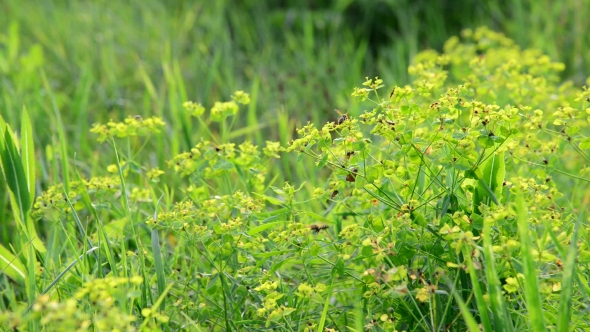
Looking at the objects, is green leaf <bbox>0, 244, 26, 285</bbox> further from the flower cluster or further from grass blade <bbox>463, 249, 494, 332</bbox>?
grass blade <bbox>463, 249, 494, 332</bbox>

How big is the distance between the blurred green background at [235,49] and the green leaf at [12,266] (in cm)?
110

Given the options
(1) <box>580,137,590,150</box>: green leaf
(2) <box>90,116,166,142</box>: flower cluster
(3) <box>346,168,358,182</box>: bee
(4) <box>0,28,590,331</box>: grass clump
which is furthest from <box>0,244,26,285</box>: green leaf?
(1) <box>580,137,590,150</box>: green leaf

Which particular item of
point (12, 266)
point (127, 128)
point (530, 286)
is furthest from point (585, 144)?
point (12, 266)

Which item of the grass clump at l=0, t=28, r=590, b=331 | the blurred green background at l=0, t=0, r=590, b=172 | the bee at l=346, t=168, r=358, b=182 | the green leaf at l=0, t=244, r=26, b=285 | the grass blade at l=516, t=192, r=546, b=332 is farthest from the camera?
the blurred green background at l=0, t=0, r=590, b=172

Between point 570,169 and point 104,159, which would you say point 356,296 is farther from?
point 104,159

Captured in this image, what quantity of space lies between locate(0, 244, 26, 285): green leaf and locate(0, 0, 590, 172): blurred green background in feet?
3.61

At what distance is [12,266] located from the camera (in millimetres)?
2152

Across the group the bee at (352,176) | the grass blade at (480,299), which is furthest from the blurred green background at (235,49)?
the grass blade at (480,299)

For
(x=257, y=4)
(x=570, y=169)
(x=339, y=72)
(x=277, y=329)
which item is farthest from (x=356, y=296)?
(x=257, y=4)

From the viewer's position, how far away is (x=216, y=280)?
191 centimetres

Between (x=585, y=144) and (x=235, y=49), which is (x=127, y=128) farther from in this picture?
(x=235, y=49)

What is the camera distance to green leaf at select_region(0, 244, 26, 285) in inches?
85.0

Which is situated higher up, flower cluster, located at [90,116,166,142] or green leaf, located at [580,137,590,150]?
flower cluster, located at [90,116,166,142]

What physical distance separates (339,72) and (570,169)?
1771 mm
